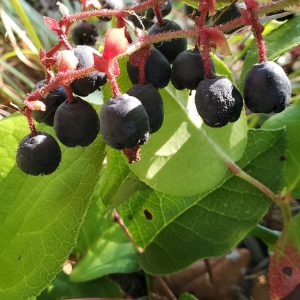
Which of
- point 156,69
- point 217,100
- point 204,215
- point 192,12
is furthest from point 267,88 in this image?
point 204,215

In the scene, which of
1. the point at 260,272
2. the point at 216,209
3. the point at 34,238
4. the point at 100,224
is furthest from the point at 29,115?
the point at 260,272

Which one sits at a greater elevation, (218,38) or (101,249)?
(218,38)

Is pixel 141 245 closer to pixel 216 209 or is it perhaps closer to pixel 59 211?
pixel 216 209

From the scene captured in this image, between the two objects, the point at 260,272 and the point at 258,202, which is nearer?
the point at 258,202

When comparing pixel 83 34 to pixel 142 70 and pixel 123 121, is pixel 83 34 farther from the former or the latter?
pixel 123 121

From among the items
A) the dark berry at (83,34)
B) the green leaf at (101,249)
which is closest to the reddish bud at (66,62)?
the dark berry at (83,34)

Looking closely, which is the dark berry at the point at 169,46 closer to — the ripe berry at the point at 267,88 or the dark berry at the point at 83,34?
the ripe berry at the point at 267,88

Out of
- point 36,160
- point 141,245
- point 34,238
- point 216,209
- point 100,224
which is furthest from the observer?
point 100,224
